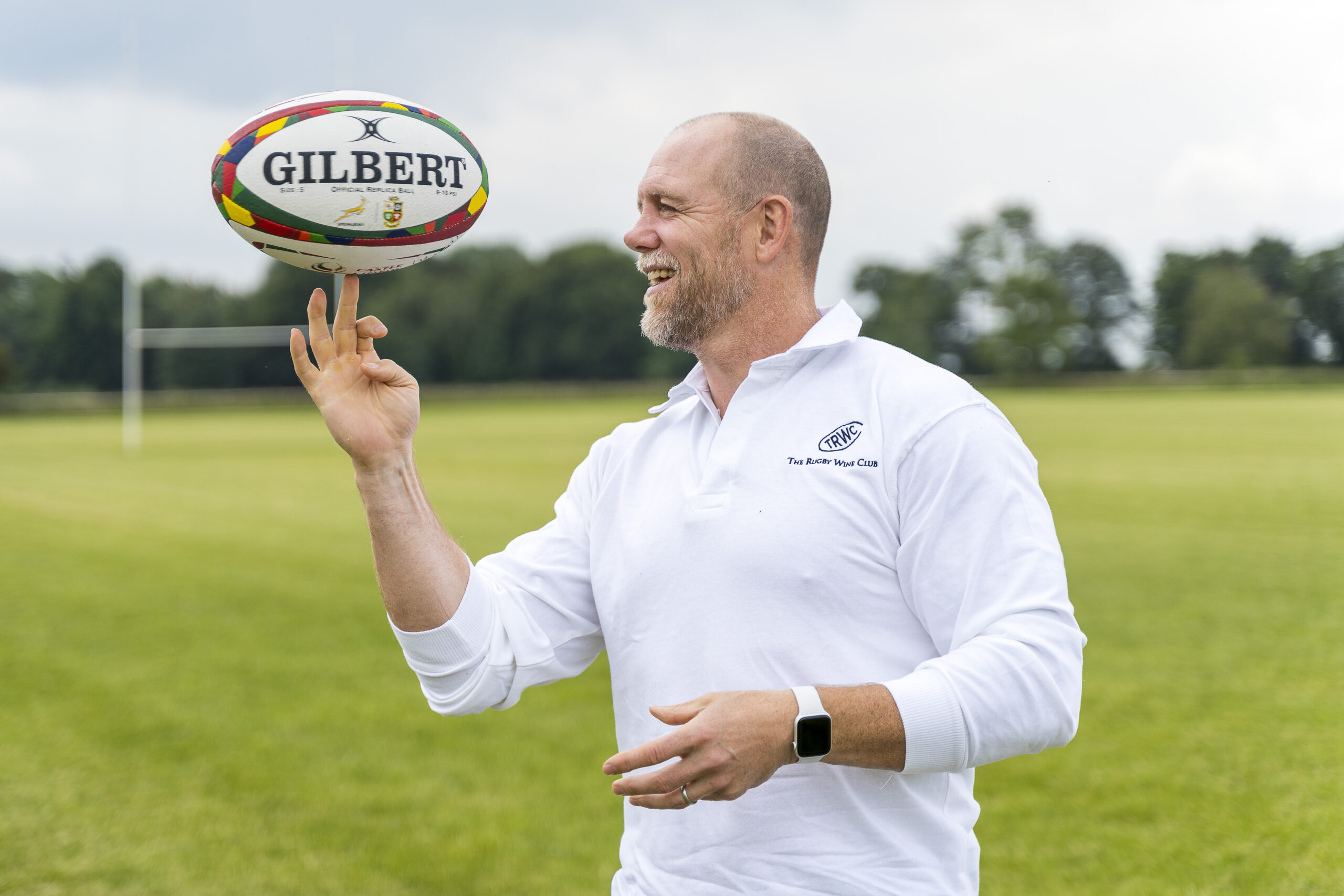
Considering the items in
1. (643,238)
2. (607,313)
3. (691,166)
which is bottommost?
(607,313)

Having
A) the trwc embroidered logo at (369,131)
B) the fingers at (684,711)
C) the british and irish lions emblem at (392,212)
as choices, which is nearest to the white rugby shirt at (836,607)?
the fingers at (684,711)

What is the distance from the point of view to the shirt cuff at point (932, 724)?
4.75 feet

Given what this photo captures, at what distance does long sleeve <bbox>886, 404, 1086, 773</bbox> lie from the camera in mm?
1453

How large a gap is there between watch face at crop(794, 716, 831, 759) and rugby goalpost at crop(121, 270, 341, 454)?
17.8 meters

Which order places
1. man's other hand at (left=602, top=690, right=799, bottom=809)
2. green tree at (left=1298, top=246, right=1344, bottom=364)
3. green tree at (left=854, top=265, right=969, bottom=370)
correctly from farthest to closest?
green tree at (left=854, top=265, right=969, bottom=370)
green tree at (left=1298, top=246, right=1344, bottom=364)
man's other hand at (left=602, top=690, right=799, bottom=809)

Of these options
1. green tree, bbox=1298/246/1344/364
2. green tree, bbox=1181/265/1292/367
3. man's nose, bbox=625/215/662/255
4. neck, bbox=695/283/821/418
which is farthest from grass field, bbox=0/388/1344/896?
green tree, bbox=1181/265/1292/367

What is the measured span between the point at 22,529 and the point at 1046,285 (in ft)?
123

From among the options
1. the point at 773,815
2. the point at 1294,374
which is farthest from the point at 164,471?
the point at 1294,374

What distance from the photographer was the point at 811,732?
1.43m

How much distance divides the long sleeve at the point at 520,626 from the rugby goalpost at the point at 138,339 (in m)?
17.0

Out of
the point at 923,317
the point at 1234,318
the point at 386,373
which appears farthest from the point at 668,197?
the point at 923,317

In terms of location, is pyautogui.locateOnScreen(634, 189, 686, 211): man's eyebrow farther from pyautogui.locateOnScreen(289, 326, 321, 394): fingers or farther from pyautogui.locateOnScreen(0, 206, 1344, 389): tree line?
pyautogui.locateOnScreen(0, 206, 1344, 389): tree line

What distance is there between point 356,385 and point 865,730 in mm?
1005

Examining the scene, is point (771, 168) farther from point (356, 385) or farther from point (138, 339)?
point (138, 339)
